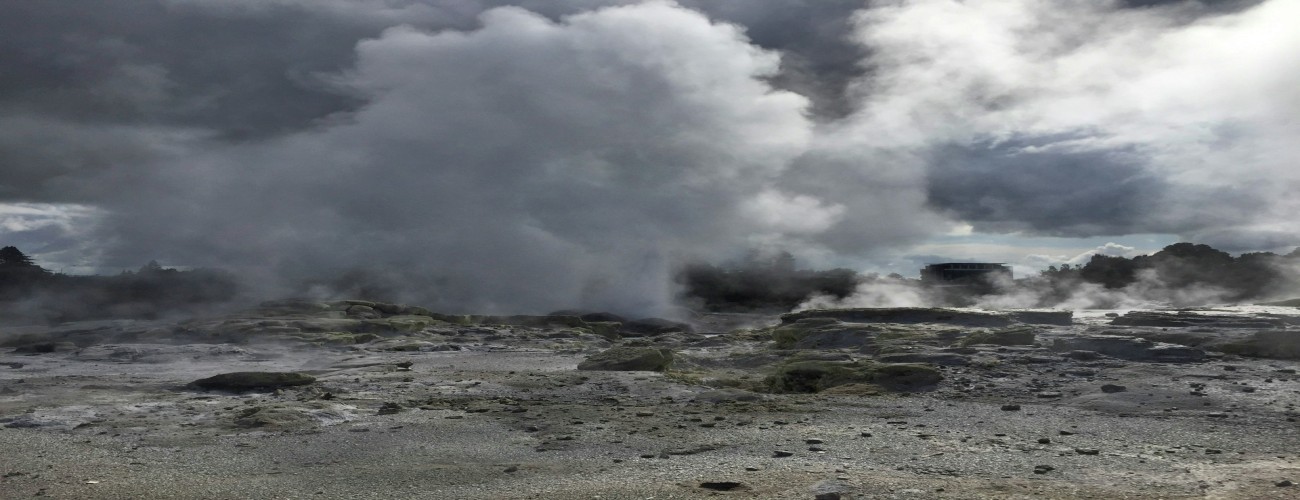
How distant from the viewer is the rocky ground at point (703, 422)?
27.1 ft

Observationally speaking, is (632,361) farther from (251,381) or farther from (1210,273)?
(1210,273)

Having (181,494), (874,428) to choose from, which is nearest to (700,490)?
(874,428)

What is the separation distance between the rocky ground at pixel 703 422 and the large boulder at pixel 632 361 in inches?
3.2

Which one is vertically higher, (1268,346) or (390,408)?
(1268,346)

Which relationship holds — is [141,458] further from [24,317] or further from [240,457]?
[24,317]

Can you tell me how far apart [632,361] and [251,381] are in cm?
855

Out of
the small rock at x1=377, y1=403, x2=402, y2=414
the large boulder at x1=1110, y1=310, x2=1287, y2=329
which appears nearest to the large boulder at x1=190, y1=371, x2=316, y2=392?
the small rock at x1=377, y1=403, x2=402, y2=414

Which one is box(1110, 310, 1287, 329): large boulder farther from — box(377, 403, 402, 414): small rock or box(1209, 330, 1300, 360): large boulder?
box(377, 403, 402, 414): small rock

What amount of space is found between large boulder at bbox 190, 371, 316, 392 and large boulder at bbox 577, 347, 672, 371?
22.5 feet

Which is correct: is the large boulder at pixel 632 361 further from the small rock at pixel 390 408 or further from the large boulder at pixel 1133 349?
the large boulder at pixel 1133 349

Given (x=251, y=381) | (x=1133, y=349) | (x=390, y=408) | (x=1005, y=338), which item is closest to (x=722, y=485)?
(x=390, y=408)

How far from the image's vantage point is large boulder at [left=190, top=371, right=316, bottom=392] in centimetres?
1700

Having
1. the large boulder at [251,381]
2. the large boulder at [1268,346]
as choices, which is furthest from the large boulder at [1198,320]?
the large boulder at [251,381]

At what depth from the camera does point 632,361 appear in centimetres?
2045
